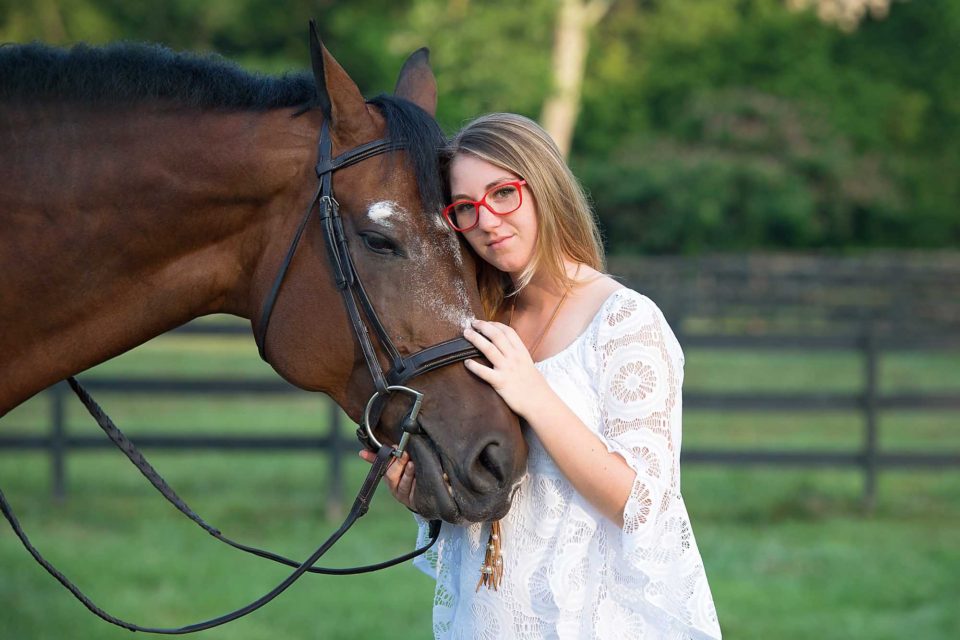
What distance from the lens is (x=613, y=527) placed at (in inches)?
90.3

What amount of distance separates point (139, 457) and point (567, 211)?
1.22 m

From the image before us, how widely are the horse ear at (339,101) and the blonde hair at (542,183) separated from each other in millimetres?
213

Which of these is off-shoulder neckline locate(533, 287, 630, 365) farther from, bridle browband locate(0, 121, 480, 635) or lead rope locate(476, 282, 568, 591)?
lead rope locate(476, 282, 568, 591)

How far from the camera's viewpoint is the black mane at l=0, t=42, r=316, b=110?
7.65ft

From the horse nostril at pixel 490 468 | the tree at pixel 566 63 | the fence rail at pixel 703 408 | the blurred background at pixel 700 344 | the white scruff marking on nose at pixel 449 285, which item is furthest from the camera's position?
the tree at pixel 566 63

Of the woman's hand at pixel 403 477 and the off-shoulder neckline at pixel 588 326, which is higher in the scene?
the off-shoulder neckline at pixel 588 326

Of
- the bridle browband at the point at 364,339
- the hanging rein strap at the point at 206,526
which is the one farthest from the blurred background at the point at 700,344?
the bridle browband at the point at 364,339

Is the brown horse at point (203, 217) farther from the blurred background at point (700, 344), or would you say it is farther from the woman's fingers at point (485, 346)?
the blurred background at point (700, 344)

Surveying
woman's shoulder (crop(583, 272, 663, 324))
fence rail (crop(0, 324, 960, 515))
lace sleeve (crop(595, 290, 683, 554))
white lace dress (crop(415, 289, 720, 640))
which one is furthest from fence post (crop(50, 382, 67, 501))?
lace sleeve (crop(595, 290, 683, 554))

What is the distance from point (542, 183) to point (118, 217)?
0.98 m

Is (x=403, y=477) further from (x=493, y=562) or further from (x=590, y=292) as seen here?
(x=590, y=292)

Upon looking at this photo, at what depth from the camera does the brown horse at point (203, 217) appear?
2285mm

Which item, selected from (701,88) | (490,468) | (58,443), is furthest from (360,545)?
(701,88)

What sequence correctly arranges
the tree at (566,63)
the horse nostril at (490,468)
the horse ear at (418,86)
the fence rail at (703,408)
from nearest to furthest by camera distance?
the horse nostril at (490,468) → the horse ear at (418,86) → the fence rail at (703,408) → the tree at (566,63)
